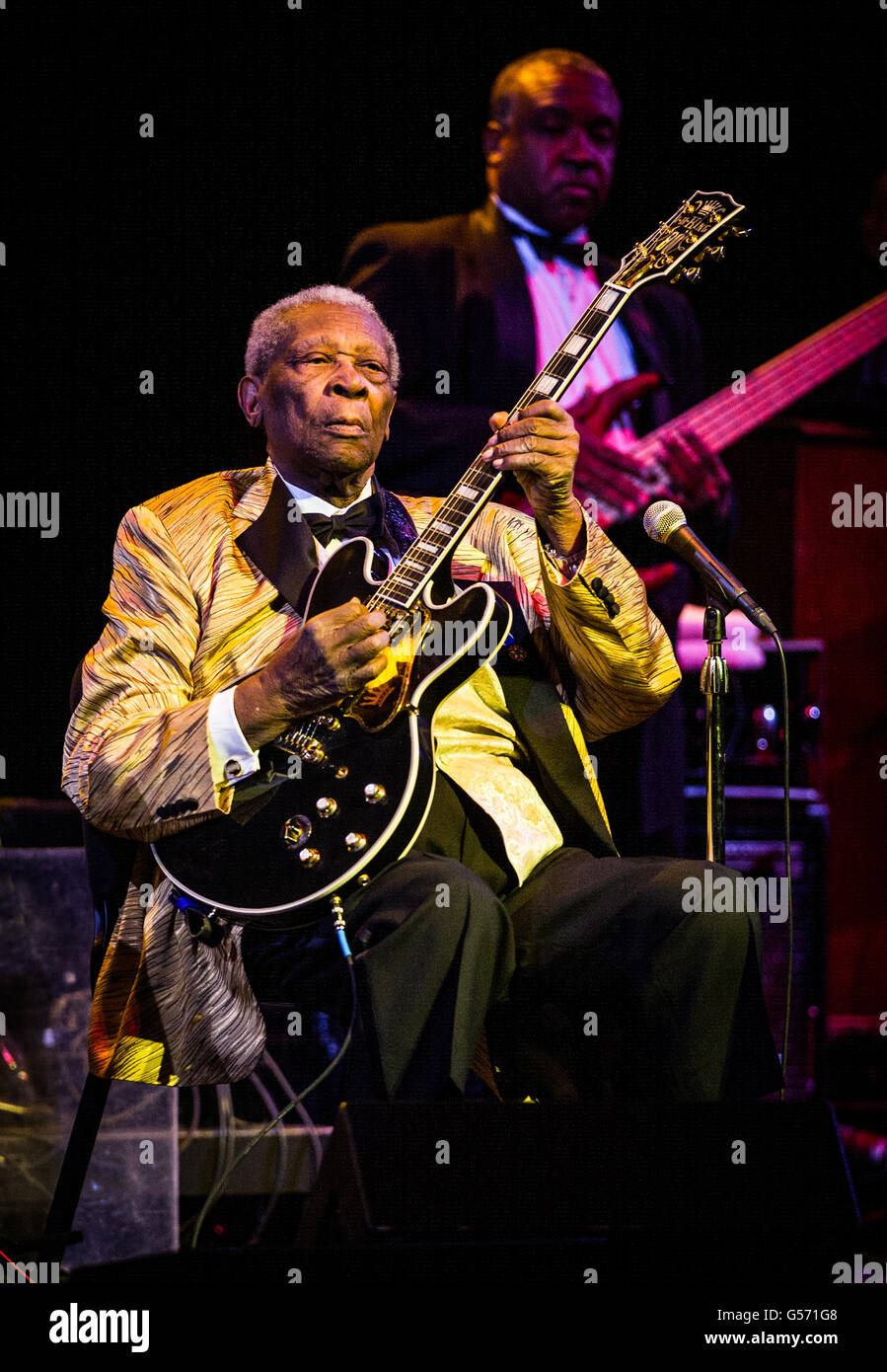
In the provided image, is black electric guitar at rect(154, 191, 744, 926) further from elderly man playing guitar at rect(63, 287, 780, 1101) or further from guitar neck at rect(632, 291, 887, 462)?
guitar neck at rect(632, 291, 887, 462)

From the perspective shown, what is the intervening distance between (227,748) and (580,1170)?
906mm

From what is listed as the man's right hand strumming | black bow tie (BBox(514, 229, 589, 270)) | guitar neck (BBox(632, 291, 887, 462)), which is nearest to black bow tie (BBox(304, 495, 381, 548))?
the man's right hand strumming

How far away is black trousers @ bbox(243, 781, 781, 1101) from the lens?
2.15 metres

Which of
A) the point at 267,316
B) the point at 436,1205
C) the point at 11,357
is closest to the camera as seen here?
the point at 436,1205

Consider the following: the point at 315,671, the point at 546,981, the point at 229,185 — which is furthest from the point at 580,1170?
the point at 229,185

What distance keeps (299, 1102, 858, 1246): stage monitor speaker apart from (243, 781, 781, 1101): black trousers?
0.33 metres

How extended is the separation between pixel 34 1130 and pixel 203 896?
0.94 meters

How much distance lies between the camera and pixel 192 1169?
329 centimetres

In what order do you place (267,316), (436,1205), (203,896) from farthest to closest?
(267,316) < (203,896) < (436,1205)

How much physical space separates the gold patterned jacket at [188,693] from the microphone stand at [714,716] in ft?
0.35

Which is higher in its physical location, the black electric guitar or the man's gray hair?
the man's gray hair

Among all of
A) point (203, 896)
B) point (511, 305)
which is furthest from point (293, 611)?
point (511, 305)

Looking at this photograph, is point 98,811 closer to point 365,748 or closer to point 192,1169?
point 365,748

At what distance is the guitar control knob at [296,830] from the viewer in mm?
2312
